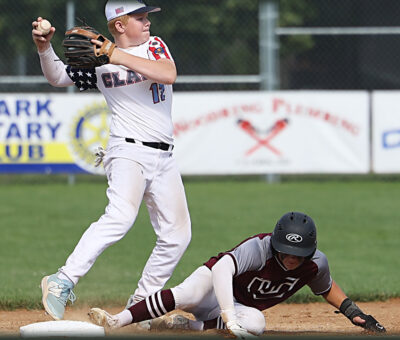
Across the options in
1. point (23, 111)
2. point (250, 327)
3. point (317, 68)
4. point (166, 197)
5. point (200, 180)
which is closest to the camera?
point (250, 327)

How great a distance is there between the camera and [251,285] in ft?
18.1

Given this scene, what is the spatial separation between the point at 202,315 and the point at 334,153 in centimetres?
838

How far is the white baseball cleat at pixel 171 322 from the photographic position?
568 centimetres

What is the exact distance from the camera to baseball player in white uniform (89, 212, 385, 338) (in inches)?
204

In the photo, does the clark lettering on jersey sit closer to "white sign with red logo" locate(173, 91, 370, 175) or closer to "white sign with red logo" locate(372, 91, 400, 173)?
"white sign with red logo" locate(173, 91, 370, 175)

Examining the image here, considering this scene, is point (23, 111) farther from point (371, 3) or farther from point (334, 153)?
point (371, 3)

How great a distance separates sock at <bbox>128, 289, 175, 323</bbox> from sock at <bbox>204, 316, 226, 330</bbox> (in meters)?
0.49

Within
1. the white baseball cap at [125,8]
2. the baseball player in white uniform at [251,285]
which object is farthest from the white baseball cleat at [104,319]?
the white baseball cap at [125,8]

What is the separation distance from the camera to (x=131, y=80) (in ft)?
18.1

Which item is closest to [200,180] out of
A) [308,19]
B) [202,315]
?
[202,315]

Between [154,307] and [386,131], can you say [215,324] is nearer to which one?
[154,307]

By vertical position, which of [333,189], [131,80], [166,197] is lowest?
[333,189]

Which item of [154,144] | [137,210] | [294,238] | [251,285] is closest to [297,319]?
[251,285]

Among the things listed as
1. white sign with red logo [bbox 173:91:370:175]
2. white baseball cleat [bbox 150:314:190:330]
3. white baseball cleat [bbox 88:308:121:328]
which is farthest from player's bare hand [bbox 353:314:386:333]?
white sign with red logo [bbox 173:91:370:175]
